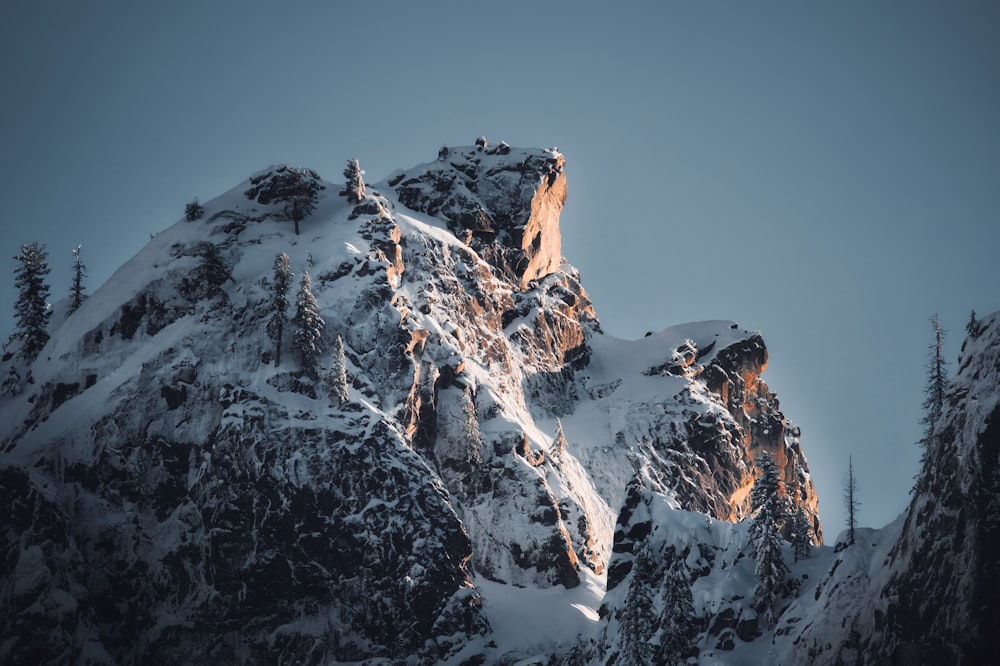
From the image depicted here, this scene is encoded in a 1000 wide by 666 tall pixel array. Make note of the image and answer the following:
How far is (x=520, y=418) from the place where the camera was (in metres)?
132

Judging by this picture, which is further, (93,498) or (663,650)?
(93,498)

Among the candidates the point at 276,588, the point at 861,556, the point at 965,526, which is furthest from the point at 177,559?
the point at 965,526

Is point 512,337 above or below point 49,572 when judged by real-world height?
above

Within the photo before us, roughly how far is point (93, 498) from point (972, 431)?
86.7 m

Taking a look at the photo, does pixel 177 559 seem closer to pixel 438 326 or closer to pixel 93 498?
pixel 93 498

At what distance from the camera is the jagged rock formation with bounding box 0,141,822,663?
4021 inches

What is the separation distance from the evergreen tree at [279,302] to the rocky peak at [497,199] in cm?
3647

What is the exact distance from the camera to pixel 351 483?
10669cm

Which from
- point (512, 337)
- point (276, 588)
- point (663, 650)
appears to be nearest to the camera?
point (663, 650)

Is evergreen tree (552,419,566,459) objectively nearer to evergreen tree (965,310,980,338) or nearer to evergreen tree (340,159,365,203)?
evergreen tree (340,159,365,203)

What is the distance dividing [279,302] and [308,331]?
531 centimetres

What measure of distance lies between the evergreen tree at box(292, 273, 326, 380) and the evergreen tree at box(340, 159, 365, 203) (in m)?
27.3

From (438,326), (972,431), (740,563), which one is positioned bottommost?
(740,563)

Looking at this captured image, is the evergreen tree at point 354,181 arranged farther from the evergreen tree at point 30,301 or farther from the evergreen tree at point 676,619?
the evergreen tree at point 676,619
